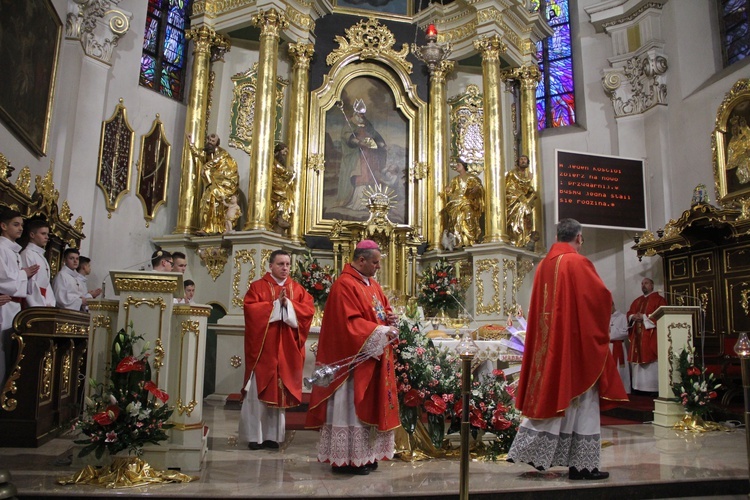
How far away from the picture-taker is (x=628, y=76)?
1219 centimetres

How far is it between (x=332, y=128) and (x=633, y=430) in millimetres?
7456

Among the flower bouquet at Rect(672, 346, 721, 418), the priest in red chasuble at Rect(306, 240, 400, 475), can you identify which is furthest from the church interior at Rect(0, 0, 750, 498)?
the priest in red chasuble at Rect(306, 240, 400, 475)

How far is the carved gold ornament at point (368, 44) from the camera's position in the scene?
39.1 ft

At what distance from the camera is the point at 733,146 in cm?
1012

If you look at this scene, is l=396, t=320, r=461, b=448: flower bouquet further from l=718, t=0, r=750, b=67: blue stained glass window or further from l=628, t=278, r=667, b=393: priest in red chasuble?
l=718, t=0, r=750, b=67: blue stained glass window

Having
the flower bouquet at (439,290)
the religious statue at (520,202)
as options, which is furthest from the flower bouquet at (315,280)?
the religious statue at (520,202)

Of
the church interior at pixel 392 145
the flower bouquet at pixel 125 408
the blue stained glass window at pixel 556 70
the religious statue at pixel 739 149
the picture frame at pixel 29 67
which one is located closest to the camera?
the flower bouquet at pixel 125 408

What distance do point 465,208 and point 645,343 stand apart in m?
3.87

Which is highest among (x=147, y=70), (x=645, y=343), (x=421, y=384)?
(x=147, y=70)

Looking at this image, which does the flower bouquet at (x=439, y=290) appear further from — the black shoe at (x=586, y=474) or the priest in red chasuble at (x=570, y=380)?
the black shoe at (x=586, y=474)

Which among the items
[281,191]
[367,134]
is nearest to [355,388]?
[281,191]

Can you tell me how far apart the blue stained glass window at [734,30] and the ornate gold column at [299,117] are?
7.76 metres

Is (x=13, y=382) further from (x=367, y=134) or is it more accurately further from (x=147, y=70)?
(x=367, y=134)

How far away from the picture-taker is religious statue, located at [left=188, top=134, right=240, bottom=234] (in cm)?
1053
